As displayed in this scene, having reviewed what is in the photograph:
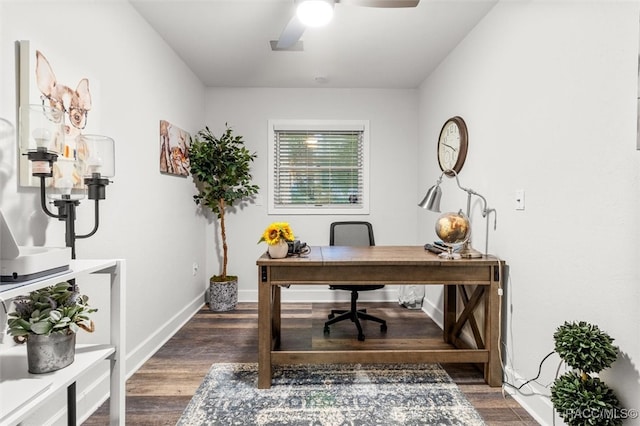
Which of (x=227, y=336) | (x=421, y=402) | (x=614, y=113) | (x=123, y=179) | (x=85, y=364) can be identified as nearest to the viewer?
(x=85, y=364)

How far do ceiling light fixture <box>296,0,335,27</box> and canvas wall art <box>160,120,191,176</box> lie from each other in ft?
5.07

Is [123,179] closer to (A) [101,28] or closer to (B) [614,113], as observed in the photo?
(A) [101,28]

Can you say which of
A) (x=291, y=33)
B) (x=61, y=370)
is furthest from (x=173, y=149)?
(x=61, y=370)

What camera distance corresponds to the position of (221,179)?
3.55 m

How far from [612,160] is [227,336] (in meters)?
2.88

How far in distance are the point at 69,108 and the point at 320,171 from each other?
2.69 m

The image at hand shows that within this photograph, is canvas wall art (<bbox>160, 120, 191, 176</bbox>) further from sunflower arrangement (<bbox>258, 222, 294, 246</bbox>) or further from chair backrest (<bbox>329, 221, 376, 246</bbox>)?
chair backrest (<bbox>329, 221, 376, 246</bbox>)

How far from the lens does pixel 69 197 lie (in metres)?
1.46

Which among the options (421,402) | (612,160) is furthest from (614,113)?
(421,402)

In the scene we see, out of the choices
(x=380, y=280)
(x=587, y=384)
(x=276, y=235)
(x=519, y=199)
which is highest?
(x=519, y=199)

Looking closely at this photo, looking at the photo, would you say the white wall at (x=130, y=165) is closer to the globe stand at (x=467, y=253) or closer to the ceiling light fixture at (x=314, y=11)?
the ceiling light fixture at (x=314, y=11)

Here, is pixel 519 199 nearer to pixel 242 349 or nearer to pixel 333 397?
pixel 333 397

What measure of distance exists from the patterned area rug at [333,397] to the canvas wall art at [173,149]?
1.71m

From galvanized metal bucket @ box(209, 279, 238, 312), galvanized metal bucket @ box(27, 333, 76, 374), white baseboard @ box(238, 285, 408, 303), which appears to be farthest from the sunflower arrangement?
white baseboard @ box(238, 285, 408, 303)
